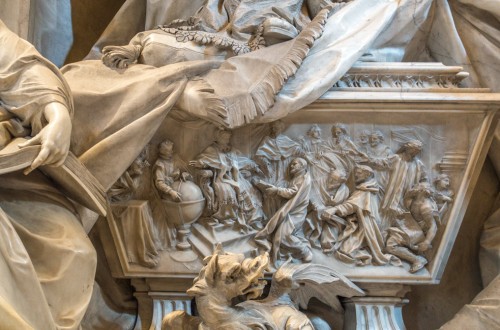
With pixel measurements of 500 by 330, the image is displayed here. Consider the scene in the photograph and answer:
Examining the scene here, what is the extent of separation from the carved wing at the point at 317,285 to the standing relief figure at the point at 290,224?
0.11 metres

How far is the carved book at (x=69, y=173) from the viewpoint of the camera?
2795 millimetres

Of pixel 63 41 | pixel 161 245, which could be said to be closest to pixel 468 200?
pixel 161 245

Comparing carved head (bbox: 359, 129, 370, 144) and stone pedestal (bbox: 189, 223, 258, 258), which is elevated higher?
carved head (bbox: 359, 129, 370, 144)

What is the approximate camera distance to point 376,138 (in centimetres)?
353

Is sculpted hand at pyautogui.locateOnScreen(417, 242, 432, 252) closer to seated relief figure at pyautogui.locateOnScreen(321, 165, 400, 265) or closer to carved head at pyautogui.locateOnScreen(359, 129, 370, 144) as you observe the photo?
seated relief figure at pyautogui.locateOnScreen(321, 165, 400, 265)

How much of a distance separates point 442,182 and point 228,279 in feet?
3.50

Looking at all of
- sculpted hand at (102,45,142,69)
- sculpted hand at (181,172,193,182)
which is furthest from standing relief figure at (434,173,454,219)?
sculpted hand at (102,45,142,69)

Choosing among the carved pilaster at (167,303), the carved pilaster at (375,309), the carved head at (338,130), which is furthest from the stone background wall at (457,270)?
the carved pilaster at (167,303)

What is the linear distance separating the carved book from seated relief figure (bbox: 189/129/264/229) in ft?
1.50

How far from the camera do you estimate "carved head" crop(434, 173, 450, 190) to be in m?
3.54

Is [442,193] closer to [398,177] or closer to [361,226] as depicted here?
[398,177]

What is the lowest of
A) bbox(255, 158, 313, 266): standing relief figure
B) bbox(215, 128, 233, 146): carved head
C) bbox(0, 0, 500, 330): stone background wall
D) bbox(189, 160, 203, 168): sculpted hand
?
bbox(0, 0, 500, 330): stone background wall

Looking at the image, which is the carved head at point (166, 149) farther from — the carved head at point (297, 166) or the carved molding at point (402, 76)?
the carved molding at point (402, 76)

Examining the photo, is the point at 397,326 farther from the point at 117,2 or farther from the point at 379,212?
the point at 117,2
